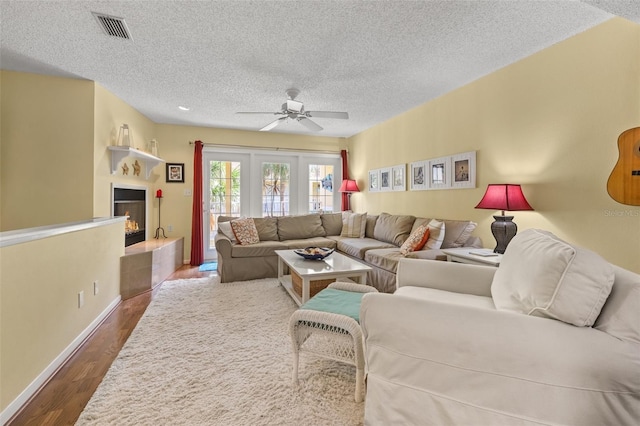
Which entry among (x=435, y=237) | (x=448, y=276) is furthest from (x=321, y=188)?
(x=448, y=276)

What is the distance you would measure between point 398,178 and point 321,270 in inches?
97.5

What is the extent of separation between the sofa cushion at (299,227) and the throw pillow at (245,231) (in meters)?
0.53

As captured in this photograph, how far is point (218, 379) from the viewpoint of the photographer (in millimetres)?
1802

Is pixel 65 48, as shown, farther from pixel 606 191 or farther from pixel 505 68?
pixel 606 191

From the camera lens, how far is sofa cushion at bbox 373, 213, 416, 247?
3.93 meters

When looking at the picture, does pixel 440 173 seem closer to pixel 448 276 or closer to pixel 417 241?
pixel 417 241

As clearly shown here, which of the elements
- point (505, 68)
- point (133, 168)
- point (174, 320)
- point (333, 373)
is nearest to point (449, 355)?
point (333, 373)

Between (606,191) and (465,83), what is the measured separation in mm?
1816

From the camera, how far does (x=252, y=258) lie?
405 cm

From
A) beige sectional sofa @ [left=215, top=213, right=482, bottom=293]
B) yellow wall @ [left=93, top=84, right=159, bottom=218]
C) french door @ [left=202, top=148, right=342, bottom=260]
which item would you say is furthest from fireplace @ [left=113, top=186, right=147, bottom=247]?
beige sectional sofa @ [left=215, top=213, right=482, bottom=293]

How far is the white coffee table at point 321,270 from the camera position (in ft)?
8.70

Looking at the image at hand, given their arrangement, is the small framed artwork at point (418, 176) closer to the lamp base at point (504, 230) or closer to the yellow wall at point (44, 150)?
the lamp base at point (504, 230)

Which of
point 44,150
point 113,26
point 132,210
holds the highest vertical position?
point 113,26

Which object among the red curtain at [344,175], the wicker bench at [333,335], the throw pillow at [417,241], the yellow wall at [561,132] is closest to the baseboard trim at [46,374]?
the wicker bench at [333,335]
